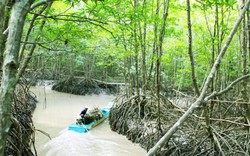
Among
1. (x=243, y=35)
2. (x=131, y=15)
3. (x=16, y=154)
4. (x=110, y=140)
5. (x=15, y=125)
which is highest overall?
(x=131, y=15)

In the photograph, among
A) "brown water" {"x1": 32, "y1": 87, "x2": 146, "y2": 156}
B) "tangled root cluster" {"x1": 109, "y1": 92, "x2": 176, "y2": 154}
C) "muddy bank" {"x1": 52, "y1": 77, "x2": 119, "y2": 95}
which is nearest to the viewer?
"brown water" {"x1": 32, "y1": 87, "x2": 146, "y2": 156}

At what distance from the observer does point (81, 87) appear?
14.5 m

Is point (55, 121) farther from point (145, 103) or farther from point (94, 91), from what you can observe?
point (94, 91)

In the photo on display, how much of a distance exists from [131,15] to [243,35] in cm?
155

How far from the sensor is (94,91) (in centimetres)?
1448

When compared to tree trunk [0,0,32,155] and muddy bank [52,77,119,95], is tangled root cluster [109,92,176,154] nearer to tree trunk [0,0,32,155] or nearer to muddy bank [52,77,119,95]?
tree trunk [0,0,32,155]

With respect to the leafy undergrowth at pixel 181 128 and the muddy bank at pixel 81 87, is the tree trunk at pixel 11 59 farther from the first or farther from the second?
the muddy bank at pixel 81 87

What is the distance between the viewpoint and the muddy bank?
1437 centimetres

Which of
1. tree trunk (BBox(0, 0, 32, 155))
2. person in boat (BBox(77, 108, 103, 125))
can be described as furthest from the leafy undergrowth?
tree trunk (BBox(0, 0, 32, 155))

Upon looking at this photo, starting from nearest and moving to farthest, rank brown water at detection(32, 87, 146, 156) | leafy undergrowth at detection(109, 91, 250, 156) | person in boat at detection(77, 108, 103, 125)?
leafy undergrowth at detection(109, 91, 250, 156) < brown water at detection(32, 87, 146, 156) < person in boat at detection(77, 108, 103, 125)

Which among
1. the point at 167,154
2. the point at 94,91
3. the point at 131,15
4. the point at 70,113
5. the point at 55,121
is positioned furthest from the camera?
the point at 94,91

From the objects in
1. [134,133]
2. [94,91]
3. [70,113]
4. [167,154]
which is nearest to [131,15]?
[167,154]

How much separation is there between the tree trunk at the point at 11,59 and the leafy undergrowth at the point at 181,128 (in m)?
1.67

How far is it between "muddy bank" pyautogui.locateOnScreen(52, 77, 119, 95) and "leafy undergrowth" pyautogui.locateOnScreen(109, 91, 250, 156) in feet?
21.6
